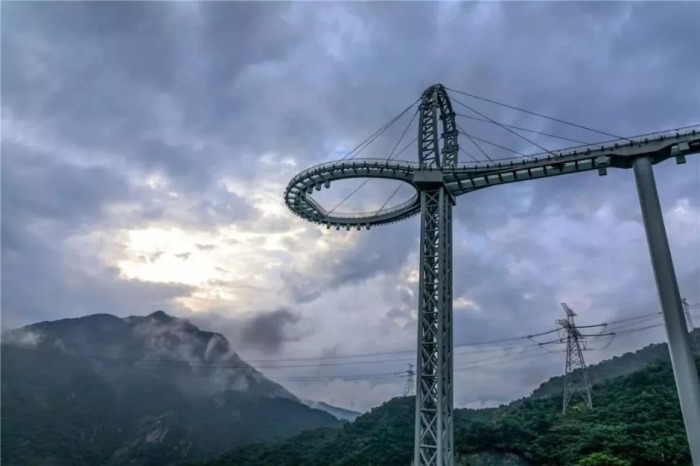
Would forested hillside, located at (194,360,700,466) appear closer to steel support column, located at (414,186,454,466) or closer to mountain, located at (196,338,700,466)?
mountain, located at (196,338,700,466)

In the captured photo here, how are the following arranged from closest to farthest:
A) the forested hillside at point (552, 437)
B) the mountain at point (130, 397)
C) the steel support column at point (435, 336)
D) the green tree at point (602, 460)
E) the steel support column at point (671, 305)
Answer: the steel support column at point (671, 305)
the steel support column at point (435, 336)
the green tree at point (602, 460)
the forested hillside at point (552, 437)
the mountain at point (130, 397)

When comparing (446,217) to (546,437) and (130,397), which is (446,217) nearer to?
(546,437)

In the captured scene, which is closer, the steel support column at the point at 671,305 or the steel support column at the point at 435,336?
the steel support column at the point at 671,305

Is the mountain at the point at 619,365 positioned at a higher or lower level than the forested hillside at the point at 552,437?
higher

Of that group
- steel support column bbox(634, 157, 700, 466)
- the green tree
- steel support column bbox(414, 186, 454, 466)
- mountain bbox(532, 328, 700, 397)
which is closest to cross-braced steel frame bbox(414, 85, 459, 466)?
steel support column bbox(414, 186, 454, 466)

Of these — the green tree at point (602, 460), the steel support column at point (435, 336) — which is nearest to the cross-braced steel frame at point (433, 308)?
the steel support column at point (435, 336)

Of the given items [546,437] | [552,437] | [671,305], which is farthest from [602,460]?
[671,305]

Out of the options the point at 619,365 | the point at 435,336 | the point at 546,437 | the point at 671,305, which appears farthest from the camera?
the point at 619,365

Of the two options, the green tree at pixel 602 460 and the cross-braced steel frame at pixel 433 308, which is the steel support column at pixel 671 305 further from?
the green tree at pixel 602 460
